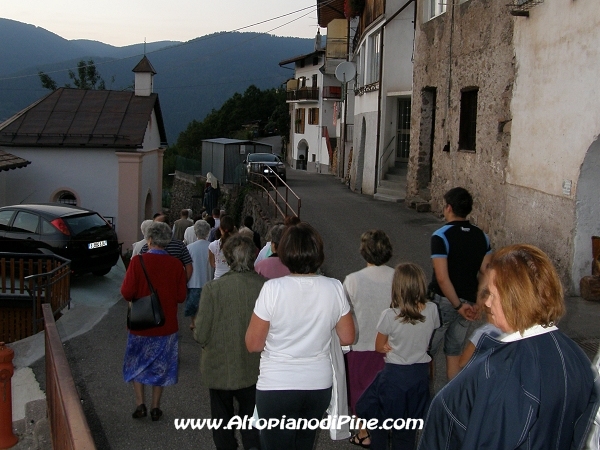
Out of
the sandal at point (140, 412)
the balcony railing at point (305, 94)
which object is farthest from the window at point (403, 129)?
the balcony railing at point (305, 94)

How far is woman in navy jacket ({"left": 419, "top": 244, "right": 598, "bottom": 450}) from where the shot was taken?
2.18 m

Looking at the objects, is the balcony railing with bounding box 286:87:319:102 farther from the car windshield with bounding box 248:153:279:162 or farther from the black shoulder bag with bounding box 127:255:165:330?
the black shoulder bag with bounding box 127:255:165:330

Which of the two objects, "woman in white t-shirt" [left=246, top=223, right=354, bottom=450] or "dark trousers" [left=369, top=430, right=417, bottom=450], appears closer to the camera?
"woman in white t-shirt" [left=246, top=223, right=354, bottom=450]

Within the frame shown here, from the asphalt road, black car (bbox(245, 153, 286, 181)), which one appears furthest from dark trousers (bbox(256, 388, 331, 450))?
black car (bbox(245, 153, 286, 181))

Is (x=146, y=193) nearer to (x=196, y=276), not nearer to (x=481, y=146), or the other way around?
(x=481, y=146)

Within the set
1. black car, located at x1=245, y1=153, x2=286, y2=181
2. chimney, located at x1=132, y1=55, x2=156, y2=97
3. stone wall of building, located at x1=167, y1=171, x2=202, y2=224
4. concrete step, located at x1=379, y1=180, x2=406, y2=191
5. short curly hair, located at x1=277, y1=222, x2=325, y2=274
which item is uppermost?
chimney, located at x1=132, y1=55, x2=156, y2=97

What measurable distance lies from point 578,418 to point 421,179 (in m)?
15.2

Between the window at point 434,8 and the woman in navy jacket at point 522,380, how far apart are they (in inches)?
543

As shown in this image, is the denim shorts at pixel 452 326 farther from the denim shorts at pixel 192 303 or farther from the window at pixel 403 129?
the window at pixel 403 129

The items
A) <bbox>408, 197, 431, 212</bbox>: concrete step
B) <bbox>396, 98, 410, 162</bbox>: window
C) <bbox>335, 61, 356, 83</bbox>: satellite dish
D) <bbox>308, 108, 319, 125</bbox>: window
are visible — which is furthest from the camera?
<bbox>308, 108, 319, 125</bbox>: window

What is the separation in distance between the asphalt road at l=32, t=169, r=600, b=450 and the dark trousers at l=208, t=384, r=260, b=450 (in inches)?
24.9

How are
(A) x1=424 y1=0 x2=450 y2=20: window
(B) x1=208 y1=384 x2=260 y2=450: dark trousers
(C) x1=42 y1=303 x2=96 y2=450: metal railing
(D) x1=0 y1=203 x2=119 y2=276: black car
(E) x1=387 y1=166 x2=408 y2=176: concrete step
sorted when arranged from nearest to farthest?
(C) x1=42 y1=303 x2=96 y2=450: metal railing, (B) x1=208 y1=384 x2=260 y2=450: dark trousers, (D) x1=0 y1=203 x2=119 y2=276: black car, (A) x1=424 y1=0 x2=450 y2=20: window, (E) x1=387 y1=166 x2=408 y2=176: concrete step

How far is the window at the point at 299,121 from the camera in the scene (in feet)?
169

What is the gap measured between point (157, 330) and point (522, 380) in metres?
3.59
